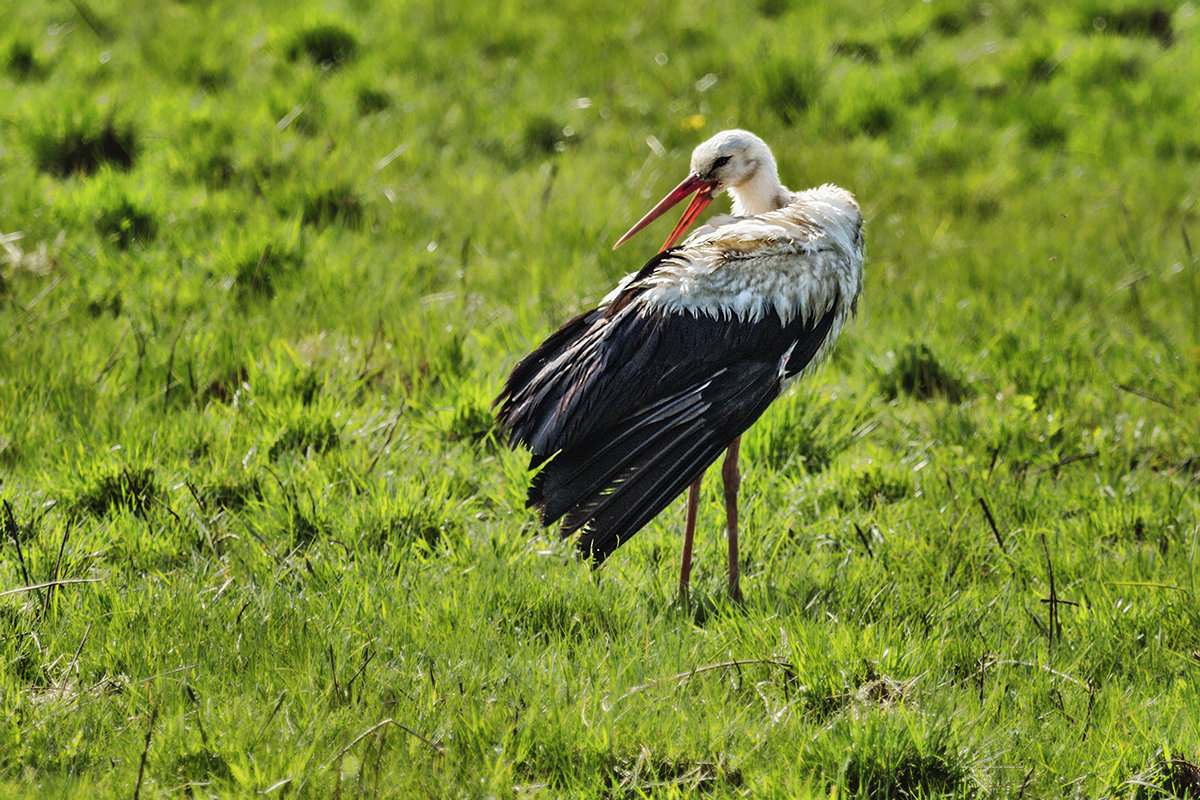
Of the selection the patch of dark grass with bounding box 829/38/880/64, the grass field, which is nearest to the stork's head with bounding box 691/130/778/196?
Answer: the grass field

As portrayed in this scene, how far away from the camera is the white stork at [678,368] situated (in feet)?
10.7

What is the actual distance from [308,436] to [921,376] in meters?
2.57

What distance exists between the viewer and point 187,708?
2.90 metres

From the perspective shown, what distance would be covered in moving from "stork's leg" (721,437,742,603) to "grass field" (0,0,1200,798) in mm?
75

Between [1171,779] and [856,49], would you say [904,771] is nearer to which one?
[1171,779]

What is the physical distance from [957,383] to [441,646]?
271 centimetres

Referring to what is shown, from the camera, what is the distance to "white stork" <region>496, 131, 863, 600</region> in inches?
128

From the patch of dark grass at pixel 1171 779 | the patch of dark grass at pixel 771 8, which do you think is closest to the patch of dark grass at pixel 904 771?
the patch of dark grass at pixel 1171 779

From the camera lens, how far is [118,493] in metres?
3.78

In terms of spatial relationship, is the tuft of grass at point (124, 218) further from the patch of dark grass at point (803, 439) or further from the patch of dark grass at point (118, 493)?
the patch of dark grass at point (803, 439)

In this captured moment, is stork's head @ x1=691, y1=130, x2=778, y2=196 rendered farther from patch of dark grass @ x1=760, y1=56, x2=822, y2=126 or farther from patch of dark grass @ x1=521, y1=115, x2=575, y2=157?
patch of dark grass @ x1=760, y1=56, x2=822, y2=126

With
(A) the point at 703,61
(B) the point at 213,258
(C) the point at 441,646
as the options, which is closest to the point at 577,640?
(C) the point at 441,646

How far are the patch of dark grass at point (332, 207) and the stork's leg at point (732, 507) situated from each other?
2.70 meters

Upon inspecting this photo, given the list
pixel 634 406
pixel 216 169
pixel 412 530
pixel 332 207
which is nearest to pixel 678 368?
pixel 634 406
